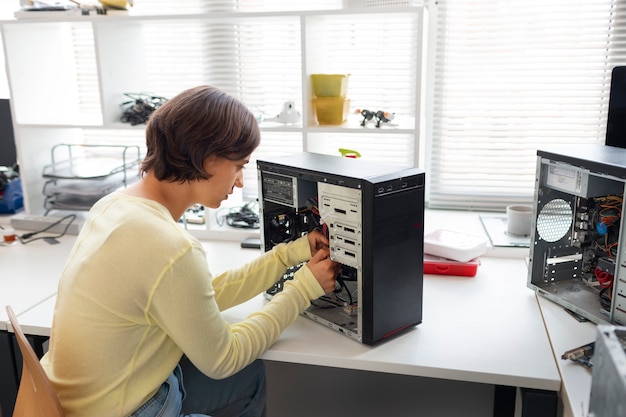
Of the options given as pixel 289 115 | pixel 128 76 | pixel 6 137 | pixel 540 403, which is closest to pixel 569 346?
pixel 540 403

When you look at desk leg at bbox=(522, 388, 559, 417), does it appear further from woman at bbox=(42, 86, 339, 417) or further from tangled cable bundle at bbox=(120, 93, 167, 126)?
tangled cable bundle at bbox=(120, 93, 167, 126)

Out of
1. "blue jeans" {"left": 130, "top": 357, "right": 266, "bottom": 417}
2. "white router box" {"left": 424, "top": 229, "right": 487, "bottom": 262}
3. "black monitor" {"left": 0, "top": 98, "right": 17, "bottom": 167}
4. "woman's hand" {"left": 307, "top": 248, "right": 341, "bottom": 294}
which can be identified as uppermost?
"black monitor" {"left": 0, "top": 98, "right": 17, "bottom": 167}

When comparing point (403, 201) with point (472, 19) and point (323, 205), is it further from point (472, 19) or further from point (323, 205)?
point (472, 19)

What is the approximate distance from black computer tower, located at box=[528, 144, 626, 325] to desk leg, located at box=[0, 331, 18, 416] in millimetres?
1366

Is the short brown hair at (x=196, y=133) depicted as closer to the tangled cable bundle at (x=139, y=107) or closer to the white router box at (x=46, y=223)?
the tangled cable bundle at (x=139, y=107)

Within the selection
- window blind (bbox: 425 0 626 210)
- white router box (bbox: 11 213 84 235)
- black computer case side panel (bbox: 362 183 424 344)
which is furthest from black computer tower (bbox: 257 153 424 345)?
white router box (bbox: 11 213 84 235)

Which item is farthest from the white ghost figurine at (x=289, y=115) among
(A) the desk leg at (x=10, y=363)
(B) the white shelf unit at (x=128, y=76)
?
(A) the desk leg at (x=10, y=363)

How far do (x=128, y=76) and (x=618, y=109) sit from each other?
167cm

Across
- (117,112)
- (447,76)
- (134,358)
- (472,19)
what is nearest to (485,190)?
(447,76)

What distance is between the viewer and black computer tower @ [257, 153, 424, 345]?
120 centimetres

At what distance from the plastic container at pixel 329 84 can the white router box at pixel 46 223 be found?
41.0 inches

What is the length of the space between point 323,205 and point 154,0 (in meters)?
1.53

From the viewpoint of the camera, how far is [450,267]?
1677 millimetres

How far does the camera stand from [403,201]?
1.23 metres
